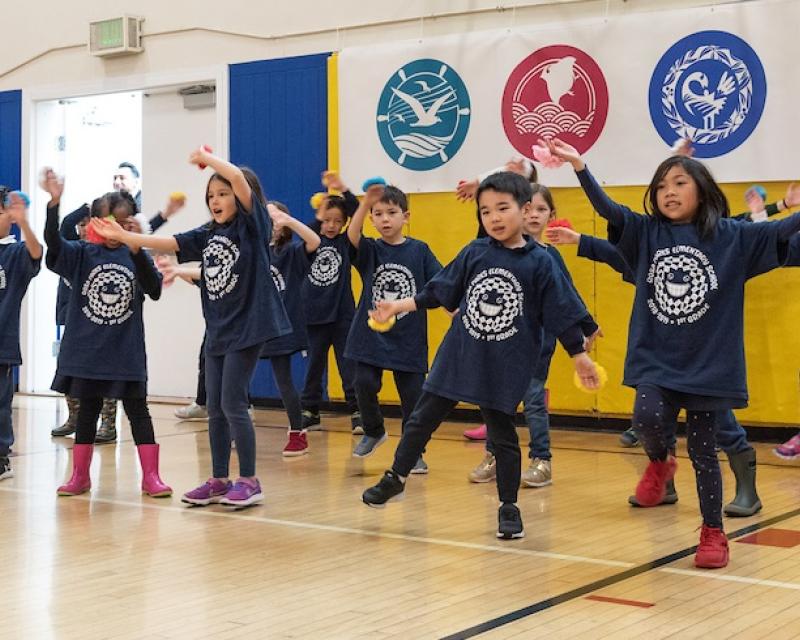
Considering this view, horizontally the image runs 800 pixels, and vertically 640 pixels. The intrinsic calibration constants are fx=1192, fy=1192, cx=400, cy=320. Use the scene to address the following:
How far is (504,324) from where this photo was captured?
156 inches

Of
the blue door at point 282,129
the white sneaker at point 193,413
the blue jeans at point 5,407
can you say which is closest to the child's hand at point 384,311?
the blue jeans at point 5,407

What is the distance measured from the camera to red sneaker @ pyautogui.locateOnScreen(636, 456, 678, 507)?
4.61 metres

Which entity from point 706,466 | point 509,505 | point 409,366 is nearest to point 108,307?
point 409,366

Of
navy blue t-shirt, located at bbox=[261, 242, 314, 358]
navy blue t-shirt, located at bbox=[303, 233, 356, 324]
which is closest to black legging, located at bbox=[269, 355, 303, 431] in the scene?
navy blue t-shirt, located at bbox=[261, 242, 314, 358]

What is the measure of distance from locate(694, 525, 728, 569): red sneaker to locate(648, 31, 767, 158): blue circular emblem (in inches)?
138

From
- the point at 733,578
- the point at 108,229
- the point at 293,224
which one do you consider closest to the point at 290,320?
the point at 293,224

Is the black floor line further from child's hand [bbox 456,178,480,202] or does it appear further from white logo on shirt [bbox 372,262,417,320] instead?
white logo on shirt [bbox 372,262,417,320]

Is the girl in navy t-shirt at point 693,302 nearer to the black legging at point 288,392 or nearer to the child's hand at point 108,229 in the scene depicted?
the child's hand at point 108,229

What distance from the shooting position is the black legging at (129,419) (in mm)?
4848

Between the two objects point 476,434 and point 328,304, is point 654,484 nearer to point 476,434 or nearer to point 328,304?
point 476,434

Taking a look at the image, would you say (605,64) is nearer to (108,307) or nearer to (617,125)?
(617,125)

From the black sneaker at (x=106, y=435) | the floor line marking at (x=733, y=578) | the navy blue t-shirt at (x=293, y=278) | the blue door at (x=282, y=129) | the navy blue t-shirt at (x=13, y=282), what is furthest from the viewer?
the blue door at (x=282, y=129)

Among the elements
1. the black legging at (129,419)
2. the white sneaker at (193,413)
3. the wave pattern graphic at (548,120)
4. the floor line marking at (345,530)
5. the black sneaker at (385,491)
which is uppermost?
the wave pattern graphic at (548,120)

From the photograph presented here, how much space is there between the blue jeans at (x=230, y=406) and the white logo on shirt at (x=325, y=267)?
2381 millimetres
